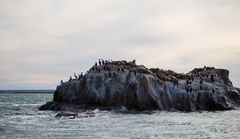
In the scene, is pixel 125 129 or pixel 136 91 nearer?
pixel 125 129

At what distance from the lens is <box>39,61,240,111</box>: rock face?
7706 cm

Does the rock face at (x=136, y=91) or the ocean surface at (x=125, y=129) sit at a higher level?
the rock face at (x=136, y=91)

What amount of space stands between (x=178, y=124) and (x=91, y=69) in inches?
1364

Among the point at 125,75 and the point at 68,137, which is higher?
the point at 125,75

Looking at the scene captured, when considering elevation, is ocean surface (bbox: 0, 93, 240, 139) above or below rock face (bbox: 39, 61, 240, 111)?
below

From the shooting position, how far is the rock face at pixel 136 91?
7706cm

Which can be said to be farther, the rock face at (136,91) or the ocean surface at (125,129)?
the rock face at (136,91)

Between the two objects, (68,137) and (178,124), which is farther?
(178,124)

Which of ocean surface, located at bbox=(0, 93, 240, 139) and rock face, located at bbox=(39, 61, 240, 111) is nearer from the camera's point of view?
ocean surface, located at bbox=(0, 93, 240, 139)

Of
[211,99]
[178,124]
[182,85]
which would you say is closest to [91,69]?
[182,85]

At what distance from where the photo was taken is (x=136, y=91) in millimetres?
76188

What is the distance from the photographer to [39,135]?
1661 inches

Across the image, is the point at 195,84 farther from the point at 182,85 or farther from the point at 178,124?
the point at 178,124

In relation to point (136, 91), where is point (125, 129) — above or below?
below
